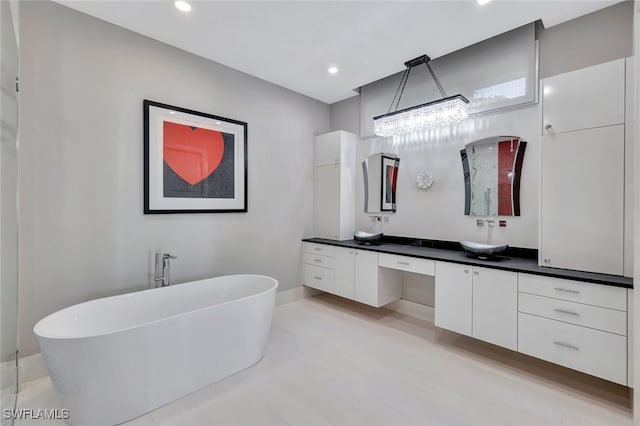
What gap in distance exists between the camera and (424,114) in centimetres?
284

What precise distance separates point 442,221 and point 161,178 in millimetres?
2942

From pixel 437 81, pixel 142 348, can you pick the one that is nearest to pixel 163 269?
pixel 142 348

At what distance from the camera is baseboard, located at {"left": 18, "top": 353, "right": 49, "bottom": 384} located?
2051mm

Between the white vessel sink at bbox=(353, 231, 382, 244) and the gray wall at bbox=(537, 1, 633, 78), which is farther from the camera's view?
the white vessel sink at bbox=(353, 231, 382, 244)

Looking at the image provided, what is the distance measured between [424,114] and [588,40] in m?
1.34

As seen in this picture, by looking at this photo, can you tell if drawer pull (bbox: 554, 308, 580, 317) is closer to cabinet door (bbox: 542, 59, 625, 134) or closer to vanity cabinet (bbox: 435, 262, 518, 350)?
vanity cabinet (bbox: 435, 262, 518, 350)

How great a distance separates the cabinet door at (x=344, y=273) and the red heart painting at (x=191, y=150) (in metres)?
1.78

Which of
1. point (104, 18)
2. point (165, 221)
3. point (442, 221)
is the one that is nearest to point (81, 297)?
point (165, 221)

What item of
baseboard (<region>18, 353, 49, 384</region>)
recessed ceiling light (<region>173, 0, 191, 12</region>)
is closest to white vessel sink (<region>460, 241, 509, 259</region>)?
recessed ceiling light (<region>173, 0, 191, 12</region>)

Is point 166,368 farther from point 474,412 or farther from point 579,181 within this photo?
point 579,181

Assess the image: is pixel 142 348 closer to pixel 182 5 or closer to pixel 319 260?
pixel 319 260

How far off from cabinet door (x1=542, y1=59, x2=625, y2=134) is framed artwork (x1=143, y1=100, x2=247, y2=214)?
291cm

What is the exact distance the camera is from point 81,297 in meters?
2.30

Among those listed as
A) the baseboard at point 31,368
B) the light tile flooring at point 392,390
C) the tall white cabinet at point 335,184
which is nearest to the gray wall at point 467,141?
the tall white cabinet at point 335,184
